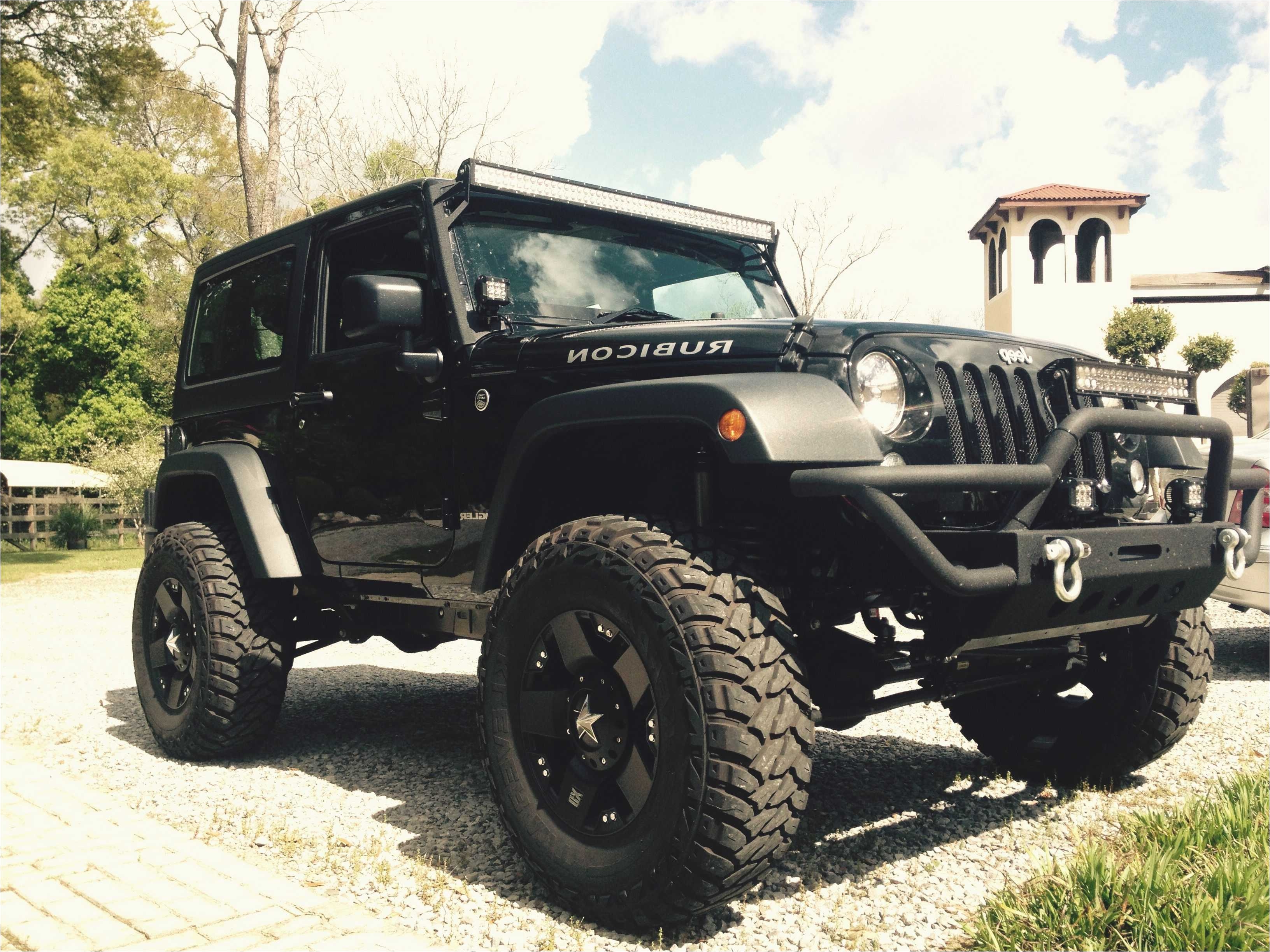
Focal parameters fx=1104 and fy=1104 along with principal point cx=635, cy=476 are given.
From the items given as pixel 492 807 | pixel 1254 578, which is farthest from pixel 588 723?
pixel 1254 578

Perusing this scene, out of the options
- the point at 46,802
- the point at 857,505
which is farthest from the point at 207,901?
the point at 857,505

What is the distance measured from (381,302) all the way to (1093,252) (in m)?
44.4

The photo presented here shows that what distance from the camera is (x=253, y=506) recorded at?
484cm

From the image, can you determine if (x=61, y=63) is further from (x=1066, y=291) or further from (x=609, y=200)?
(x=1066, y=291)

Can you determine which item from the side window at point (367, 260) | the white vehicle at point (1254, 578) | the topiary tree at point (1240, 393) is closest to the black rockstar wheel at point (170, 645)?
the side window at point (367, 260)

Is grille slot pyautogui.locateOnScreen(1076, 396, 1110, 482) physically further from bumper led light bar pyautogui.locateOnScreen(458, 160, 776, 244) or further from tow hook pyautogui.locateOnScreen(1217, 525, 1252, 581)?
bumper led light bar pyautogui.locateOnScreen(458, 160, 776, 244)

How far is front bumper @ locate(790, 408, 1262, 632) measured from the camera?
2.68 meters

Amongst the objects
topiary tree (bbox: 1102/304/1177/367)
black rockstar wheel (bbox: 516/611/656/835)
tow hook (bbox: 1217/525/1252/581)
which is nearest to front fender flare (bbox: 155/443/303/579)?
black rockstar wheel (bbox: 516/611/656/835)

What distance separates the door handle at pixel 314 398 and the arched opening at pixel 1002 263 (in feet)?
134

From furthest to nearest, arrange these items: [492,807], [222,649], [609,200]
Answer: [222,649] → [609,200] → [492,807]

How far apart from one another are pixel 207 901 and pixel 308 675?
15.2 feet

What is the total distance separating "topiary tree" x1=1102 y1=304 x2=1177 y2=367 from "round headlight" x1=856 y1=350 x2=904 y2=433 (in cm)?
3843

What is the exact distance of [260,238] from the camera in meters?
5.41

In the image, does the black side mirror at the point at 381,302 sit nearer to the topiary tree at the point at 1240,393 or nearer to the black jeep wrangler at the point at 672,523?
the black jeep wrangler at the point at 672,523
